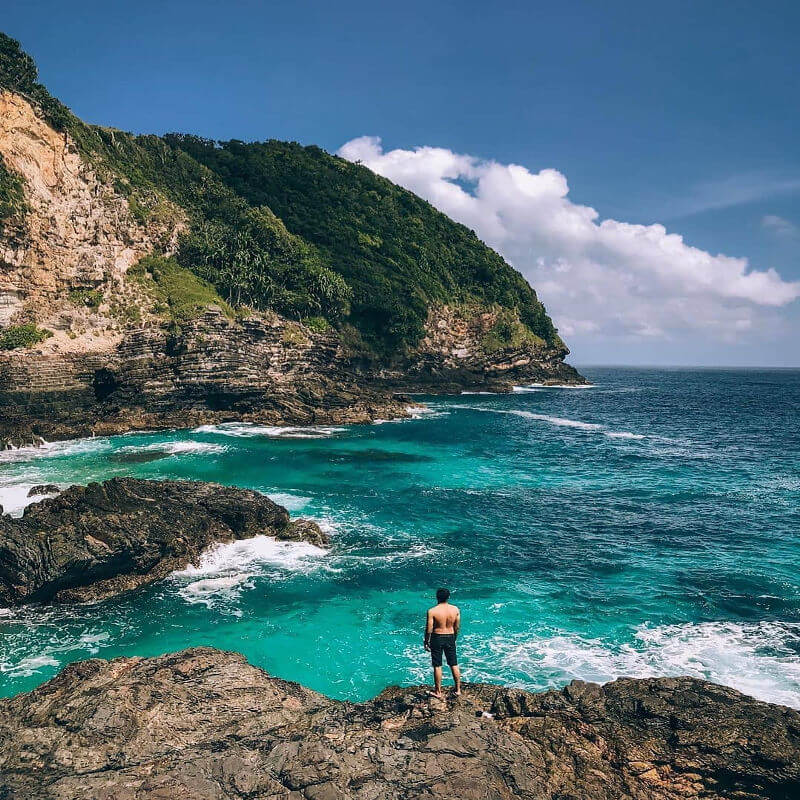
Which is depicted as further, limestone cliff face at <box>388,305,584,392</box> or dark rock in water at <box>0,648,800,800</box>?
limestone cliff face at <box>388,305,584,392</box>

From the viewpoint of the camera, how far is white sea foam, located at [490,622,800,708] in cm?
1473

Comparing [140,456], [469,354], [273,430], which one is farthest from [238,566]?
[469,354]

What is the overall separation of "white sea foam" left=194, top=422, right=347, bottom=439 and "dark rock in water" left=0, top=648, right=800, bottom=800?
4270 centimetres

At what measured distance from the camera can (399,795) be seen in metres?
7.64

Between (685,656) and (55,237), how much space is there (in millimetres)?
63949

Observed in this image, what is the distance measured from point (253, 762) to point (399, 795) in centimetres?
236

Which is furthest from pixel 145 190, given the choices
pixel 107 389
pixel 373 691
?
pixel 373 691

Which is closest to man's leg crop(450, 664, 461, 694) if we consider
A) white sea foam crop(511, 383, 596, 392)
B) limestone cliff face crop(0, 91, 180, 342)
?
limestone cliff face crop(0, 91, 180, 342)

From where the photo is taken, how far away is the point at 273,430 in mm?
56156

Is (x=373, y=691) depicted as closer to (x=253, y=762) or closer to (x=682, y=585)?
(x=253, y=762)

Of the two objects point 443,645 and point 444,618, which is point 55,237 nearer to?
point 444,618

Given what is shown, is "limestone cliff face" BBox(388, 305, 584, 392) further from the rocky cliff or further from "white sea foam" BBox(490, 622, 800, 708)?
"white sea foam" BBox(490, 622, 800, 708)

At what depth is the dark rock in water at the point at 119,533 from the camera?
61.9 feet

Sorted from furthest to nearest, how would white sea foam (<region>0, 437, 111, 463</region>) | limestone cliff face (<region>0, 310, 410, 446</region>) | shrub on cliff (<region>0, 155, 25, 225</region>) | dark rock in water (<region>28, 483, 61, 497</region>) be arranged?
shrub on cliff (<region>0, 155, 25, 225</region>) < limestone cliff face (<region>0, 310, 410, 446</region>) < white sea foam (<region>0, 437, 111, 463</region>) < dark rock in water (<region>28, 483, 61, 497</region>)
